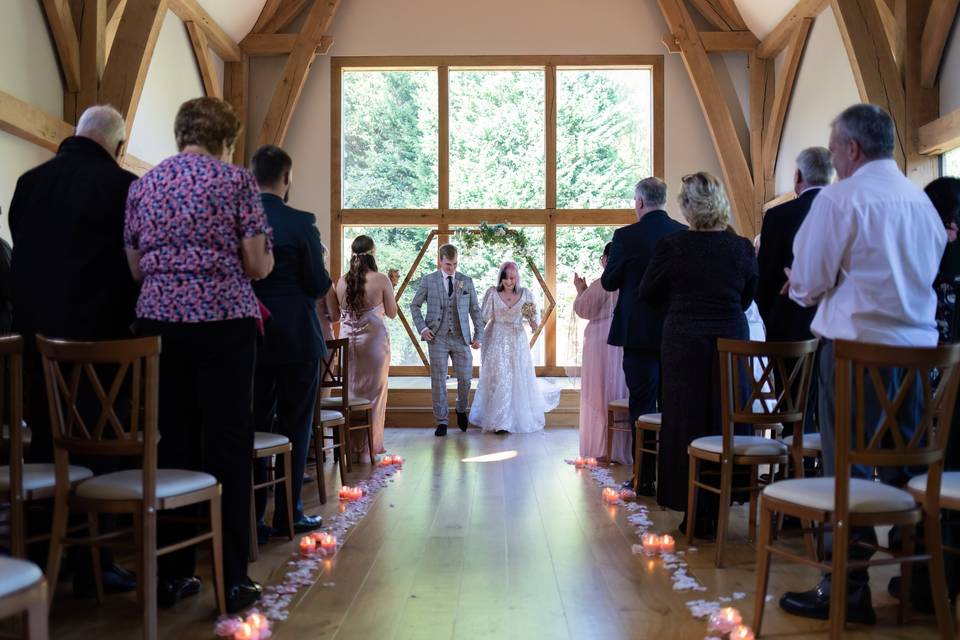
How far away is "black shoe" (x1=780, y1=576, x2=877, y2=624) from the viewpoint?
2.64 meters

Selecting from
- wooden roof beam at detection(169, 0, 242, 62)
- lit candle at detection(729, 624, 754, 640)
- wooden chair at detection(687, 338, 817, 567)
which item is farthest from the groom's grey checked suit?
lit candle at detection(729, 624, 754, 640)

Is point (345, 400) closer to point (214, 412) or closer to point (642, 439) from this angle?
point (642, 439)

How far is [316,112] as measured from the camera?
32.4ft

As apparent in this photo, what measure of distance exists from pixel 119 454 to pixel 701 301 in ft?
7.64

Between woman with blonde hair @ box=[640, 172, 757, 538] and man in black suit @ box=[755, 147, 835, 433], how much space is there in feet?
0.36

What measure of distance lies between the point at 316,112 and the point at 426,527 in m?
7.00

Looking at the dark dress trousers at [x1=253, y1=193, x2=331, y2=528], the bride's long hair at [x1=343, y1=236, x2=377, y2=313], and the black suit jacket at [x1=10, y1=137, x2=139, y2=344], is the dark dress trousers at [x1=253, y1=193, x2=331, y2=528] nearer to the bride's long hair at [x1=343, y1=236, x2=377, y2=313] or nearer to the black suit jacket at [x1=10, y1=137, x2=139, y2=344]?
the black suit jacket at [x1=10, y1=137, x2=139, y2=344]

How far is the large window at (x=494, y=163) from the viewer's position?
995 cm

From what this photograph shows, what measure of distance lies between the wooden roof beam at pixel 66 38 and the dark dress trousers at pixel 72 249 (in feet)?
13.1

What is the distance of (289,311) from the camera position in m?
3.55

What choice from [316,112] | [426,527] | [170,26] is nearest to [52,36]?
[170,26]

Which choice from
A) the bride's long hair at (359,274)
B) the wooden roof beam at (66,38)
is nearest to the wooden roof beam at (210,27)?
the wooden roof beam at (66,38)

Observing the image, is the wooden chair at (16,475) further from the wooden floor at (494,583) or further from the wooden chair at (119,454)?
the wooden floor at (494,583)

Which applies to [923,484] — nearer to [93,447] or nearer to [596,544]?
[596,544]
